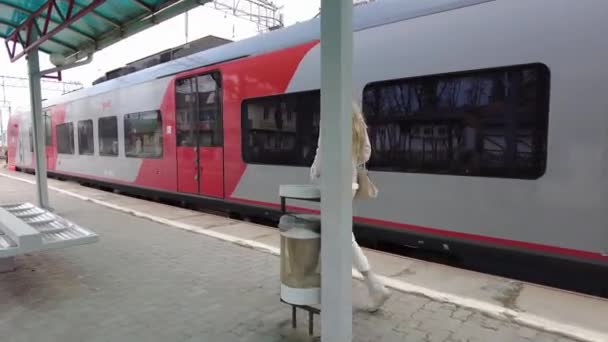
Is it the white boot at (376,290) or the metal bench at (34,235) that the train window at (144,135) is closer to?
the metal bench at (34,235)

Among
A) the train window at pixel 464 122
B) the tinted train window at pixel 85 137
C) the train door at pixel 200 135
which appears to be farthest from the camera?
the tinted train window at pixel 85 137

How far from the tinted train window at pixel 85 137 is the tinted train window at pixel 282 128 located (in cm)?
682

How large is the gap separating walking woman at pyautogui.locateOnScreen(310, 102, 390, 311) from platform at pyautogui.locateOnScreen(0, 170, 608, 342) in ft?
0.51

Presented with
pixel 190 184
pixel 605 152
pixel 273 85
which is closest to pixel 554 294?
pixel 605 152

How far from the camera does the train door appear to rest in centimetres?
654

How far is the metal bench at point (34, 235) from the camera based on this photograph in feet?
9.90

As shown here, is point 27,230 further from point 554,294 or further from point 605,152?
point 605,152

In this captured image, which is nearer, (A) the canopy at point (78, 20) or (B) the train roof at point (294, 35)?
(B) the train roof at point (294, 35)

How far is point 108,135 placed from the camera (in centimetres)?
998

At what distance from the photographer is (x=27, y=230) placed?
3.21 metres

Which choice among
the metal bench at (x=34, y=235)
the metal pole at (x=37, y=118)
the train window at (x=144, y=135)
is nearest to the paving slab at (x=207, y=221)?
the train window at (x=144, y=135)

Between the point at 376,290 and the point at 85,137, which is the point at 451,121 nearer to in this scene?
the point at 376,290

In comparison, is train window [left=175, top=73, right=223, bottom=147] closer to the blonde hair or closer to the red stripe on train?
the red stripe on train

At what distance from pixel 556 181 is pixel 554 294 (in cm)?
92
